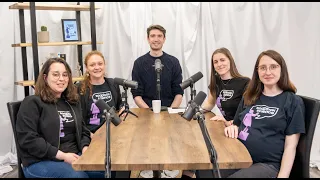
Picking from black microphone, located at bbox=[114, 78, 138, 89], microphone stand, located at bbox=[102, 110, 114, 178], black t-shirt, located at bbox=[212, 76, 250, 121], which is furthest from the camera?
black t-shirt, located at bbox=[212, 76, 250, 121]

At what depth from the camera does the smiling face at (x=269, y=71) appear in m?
2.02

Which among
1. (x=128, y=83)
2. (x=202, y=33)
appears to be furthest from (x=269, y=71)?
(x=202, y=33)

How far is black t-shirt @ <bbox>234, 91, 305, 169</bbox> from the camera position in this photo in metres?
1.93

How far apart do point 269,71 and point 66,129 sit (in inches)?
53.7

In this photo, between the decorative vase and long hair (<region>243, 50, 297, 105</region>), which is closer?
long hair (<region>243, 50, 297, 105</region>)

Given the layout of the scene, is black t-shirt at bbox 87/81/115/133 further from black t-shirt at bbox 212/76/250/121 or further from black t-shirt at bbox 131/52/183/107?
black t-shirt at bbox 212/76/250/121

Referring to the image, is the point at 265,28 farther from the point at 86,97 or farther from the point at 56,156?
the point at 56,156

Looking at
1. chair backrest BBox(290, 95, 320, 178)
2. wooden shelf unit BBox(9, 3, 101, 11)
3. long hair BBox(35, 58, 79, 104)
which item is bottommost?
chair backrest BBox(290, 95, 320, 178)

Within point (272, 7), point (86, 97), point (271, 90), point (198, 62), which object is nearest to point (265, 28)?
point (272, 7)

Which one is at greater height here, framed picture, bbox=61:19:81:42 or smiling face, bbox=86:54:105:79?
framed picture, bbox=61:19:81:42

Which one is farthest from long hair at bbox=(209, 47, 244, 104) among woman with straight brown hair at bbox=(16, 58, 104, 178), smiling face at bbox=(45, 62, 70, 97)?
smiling face at bbox=(45, 62, 70, 97)

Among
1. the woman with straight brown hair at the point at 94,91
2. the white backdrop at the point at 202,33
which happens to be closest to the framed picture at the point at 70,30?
the white backdrop at the point at 202,33

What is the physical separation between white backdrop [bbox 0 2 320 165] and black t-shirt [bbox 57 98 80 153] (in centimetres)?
173

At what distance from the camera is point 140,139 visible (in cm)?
198
